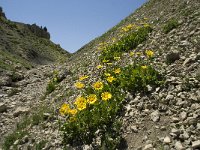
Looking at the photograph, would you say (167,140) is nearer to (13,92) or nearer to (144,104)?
(144,104)

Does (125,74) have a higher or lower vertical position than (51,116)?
higher

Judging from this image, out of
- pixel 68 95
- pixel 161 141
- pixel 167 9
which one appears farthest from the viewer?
pixel 167 9

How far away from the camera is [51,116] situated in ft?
38.2

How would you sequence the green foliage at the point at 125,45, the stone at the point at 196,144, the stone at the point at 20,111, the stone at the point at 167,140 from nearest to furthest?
the stone at the point at 196,144, the stone at the point at 167,140, the stone at the point at 20,111, the green foliage at the point at 125,45

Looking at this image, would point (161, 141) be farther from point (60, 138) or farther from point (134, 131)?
point (60, 138)

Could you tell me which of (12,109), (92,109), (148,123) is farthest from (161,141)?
(12,109)

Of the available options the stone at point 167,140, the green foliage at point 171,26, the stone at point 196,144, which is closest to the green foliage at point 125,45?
the green foliage at point 171,26

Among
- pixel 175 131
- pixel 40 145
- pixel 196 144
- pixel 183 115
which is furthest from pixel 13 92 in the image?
pixel 196 144

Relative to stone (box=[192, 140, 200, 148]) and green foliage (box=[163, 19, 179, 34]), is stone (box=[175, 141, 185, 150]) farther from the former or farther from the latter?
green foliage (box=[163, 19, 179, 34])

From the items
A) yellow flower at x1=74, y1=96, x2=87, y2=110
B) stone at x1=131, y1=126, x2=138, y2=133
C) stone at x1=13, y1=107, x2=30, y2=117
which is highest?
stone at x1=13, y1=107, x2=30, y2=117

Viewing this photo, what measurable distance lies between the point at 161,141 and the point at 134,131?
41.1 inches

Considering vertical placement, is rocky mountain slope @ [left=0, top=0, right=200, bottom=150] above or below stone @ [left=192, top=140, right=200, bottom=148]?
above

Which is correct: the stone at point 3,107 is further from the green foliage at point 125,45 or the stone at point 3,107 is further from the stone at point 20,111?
the green foliage at point 125,45

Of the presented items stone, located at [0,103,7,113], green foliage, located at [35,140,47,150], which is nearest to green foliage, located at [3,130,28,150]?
green foliage, located at [35,140,47,150]
